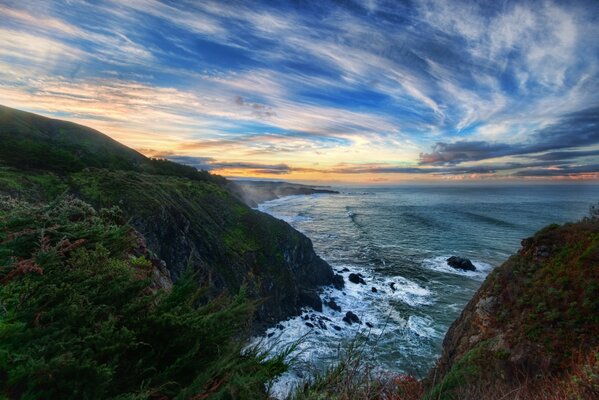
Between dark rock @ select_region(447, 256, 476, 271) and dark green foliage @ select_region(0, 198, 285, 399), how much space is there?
4512 cm

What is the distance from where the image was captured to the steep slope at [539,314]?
10750 millimetres

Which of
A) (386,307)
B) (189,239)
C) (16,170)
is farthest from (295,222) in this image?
(16,170)

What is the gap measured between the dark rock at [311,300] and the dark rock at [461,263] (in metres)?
24.1

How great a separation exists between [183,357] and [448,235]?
70096 millimetres

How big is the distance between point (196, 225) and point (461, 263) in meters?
37.5

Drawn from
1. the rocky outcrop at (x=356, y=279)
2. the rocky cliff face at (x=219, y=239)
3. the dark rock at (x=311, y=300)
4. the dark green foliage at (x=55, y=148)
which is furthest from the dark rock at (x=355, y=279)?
the dark green foliage at (x=55, y=148)

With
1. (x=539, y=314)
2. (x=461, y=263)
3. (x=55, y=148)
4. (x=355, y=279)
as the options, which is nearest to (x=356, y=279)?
(x=355, y=279)

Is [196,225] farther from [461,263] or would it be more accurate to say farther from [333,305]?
[461,263]

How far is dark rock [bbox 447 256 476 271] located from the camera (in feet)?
138

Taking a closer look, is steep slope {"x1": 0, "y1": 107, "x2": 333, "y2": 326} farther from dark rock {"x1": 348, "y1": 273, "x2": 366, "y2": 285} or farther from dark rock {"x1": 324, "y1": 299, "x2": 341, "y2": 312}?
dark rock {"x1": 348, "y1": 273, "x2": 366, "y2": 285}

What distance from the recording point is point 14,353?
3.05 metres

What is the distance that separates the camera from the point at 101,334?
3676 millimetres

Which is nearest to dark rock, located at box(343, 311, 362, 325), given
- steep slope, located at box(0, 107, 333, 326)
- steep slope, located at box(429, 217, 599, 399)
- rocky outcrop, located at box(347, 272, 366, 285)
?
steep slope, located at box(0, 107, 333, 326)

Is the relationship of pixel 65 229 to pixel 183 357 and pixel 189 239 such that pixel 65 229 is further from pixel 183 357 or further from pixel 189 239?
pixel 189 239
